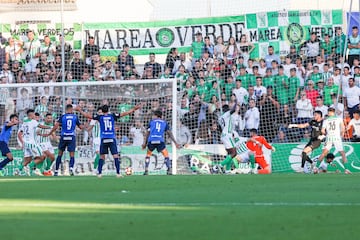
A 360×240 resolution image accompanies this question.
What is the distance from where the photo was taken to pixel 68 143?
1120 inches

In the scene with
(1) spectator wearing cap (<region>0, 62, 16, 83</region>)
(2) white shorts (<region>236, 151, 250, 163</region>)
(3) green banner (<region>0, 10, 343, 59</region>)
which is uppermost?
(3) green banner (<region>0, 10, 343, 59</region>)

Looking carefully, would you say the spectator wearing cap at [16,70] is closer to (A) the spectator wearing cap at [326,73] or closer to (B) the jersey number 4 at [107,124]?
(B) the jersey number 4 at [107,124]

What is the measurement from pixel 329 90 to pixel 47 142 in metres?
9.42

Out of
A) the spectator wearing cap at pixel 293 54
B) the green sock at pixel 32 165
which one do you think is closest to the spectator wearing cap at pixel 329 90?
the spectator wearing cap at pixel 293 54

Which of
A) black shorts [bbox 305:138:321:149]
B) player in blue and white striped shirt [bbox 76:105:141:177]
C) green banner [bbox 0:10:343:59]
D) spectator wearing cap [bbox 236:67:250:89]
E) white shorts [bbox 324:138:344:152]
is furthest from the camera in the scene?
green banner [bbox 0:10:343:59]

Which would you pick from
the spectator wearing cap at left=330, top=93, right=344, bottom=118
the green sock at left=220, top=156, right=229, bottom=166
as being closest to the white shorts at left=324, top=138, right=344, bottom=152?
the spectator wearing cap at left=330, top=93, right=344, bottom=118

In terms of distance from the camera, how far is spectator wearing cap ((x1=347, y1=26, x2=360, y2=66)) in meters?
29.6

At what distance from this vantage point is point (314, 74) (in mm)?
29625

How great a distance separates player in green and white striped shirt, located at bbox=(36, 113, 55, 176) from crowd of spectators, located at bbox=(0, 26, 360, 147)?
0.42 m

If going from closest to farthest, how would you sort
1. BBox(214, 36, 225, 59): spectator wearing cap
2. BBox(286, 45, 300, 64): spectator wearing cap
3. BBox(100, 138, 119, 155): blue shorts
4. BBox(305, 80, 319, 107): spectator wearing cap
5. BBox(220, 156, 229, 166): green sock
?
BBox(100, 138, 119, 155): blue shorts → BBox(305, 80, 319, 107): spectator wearing cap → BBox(220, 156, 229, 166): green sock → BBox(286, 45, 300, 64): spectator wearing cap → BBox(214, 36, 225, 59): spectator wearing cap

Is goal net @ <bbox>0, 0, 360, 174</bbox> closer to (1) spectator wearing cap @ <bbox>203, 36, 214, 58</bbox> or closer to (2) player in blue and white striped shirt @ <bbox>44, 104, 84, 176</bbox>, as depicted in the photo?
(1) spectator wearing cap @ <bbox>203, 36, 214, 58</bbox>

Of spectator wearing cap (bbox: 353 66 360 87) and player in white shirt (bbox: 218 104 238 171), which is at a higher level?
spectator wearing cap (bbox: 353 66 360 87)

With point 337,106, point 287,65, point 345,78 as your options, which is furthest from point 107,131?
point 345,78

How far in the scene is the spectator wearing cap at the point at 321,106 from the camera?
2931cm
